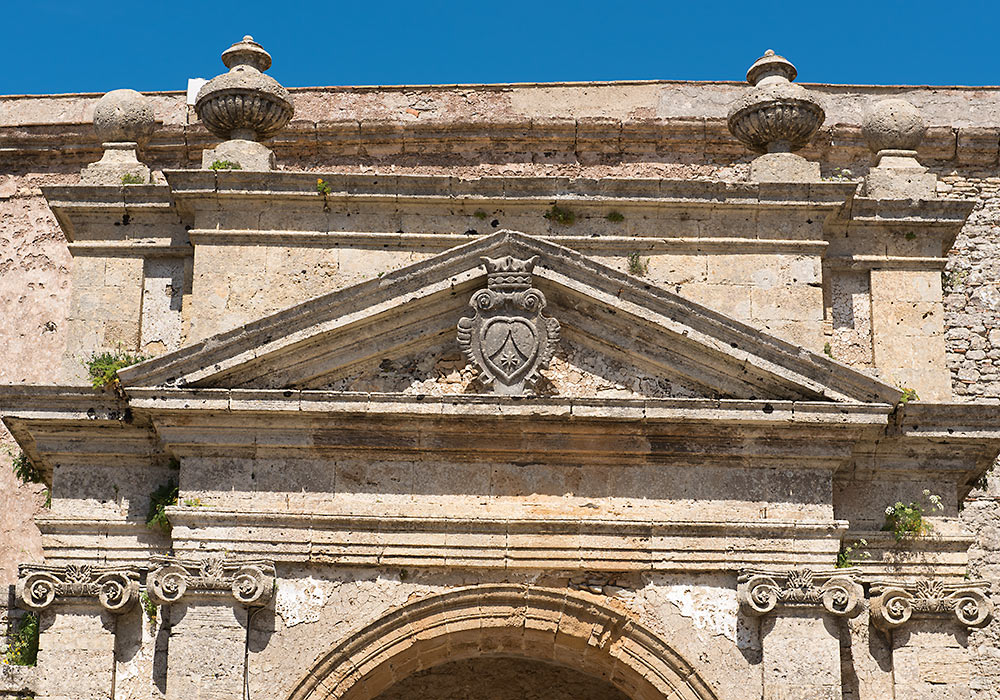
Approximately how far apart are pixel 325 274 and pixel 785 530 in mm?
3394

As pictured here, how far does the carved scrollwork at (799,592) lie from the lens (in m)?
11.4

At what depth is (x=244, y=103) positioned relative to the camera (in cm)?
1289

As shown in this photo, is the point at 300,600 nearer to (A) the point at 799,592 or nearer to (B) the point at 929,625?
(A) the point at 799,592

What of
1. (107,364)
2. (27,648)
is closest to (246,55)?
(107,364)

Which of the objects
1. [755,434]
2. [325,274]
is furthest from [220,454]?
[755,434]

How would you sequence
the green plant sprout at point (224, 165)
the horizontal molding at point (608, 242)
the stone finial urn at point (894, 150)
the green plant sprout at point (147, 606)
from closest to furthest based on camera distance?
the green plant sprout at point (147, 606), the horizontal molding at point (608, 242), the green plant sprout at point (224, 165), the stone finial urn at point (894, 150)

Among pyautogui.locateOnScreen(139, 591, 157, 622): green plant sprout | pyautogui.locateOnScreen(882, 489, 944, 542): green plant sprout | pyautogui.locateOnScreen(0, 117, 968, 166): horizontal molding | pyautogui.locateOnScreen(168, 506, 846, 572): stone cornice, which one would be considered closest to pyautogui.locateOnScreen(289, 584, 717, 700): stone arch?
pyautogui.locateOnScreen(168, 506, 846, 572): stone cornice

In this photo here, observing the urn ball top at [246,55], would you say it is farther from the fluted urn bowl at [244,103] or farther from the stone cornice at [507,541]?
the stone cornice at [507,541]

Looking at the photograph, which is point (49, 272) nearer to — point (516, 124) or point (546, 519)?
point (516, 124)

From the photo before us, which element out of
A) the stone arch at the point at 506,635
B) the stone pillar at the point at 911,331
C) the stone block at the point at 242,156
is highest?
the stone block at the point at 242,156

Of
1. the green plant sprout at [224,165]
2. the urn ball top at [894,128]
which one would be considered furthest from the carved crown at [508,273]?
the urn ball top at [894,128]

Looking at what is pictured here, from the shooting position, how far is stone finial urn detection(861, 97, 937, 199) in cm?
1312

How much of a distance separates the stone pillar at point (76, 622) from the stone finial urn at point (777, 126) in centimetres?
497

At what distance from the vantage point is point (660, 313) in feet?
38.7
